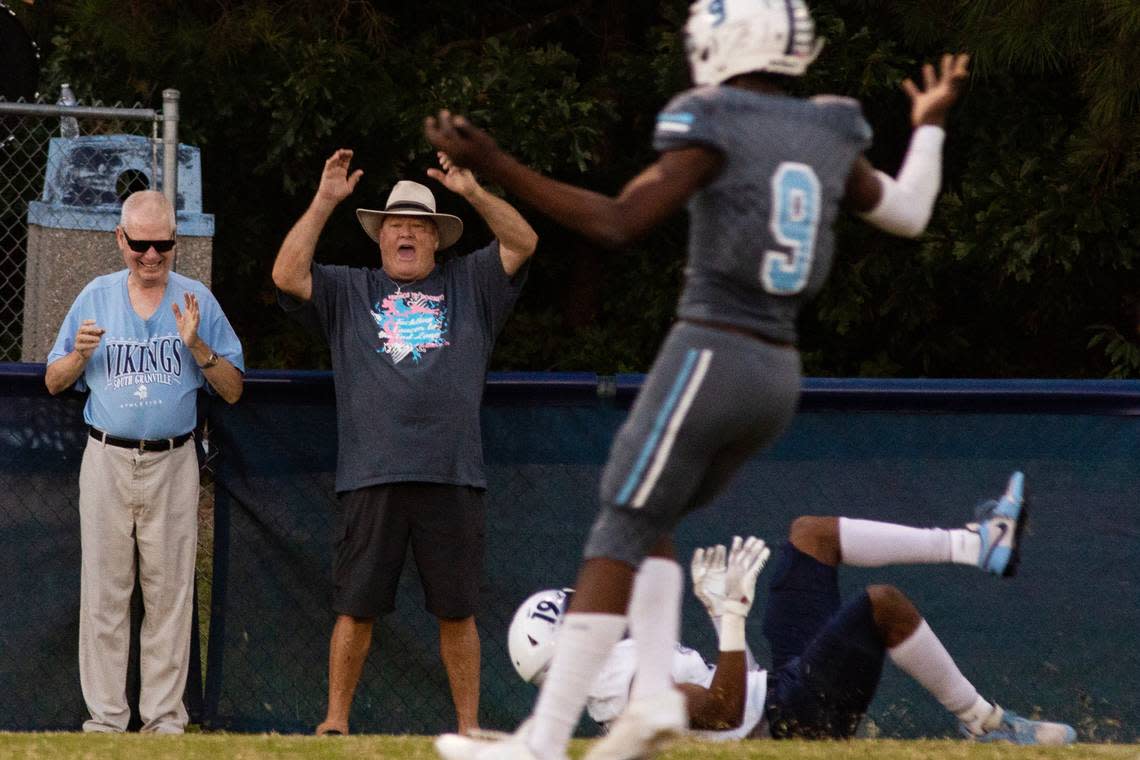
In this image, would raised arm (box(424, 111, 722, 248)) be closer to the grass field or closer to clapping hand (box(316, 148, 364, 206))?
the grass field

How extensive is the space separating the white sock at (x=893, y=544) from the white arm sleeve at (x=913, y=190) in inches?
69.6

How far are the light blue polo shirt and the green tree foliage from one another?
4418mm

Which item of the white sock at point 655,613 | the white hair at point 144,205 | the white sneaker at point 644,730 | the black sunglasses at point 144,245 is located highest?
the white hair at point 144,205

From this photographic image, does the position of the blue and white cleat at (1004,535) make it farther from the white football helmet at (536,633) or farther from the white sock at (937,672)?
the white football helmet at (536,633)

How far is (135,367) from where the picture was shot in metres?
6.12

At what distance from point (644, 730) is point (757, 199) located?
1.21 meters

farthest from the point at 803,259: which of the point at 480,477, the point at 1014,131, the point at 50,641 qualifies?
the point at 1014,131

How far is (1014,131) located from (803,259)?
7.30 m

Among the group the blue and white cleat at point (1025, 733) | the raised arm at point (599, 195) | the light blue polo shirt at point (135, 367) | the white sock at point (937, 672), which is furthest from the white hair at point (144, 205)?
the blue and white cleat at point (1025, 733)

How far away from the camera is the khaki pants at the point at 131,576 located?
6.16 meters

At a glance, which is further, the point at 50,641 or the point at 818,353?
the point at 818,353

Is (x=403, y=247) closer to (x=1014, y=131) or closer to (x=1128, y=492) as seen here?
(x=1128, y=492)

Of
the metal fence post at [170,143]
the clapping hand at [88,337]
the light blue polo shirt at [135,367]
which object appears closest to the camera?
the clapping hand at [88,337]

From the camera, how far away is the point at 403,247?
20.5 ft
